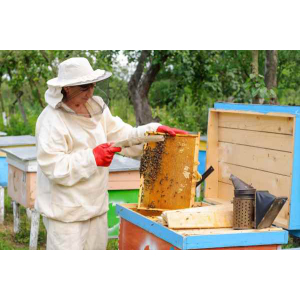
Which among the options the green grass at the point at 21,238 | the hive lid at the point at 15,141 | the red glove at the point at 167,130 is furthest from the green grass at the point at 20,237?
the red glove at the point at 167,130

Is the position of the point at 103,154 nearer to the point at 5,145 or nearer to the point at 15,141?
the point at 5,145

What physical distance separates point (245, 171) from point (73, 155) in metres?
1.31

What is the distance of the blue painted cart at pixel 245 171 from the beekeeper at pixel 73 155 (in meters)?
0.25

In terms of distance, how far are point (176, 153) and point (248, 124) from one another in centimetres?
68

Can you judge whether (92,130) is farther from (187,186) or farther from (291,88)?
(291,88)

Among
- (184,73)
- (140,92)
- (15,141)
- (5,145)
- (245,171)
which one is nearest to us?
(245,171)

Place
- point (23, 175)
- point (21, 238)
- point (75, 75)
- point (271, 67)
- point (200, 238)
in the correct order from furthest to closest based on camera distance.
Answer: point (271, 67), point (21, 238), point (23, 175), point (75, 75), point (200, 238)

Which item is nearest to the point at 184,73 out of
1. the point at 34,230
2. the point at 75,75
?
the point at 34,230

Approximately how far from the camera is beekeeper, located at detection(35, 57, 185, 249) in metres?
3.03

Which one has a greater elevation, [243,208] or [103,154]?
[103,154]

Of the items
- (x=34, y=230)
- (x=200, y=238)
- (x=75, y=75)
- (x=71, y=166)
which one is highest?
(x=75, y=75)

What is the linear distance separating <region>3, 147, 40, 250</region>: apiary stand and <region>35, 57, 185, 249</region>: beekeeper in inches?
64.6

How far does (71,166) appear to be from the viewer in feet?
9.90

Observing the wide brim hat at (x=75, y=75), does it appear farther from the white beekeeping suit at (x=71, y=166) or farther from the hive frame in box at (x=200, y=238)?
the hive frame in box at (x=200, y=238)
